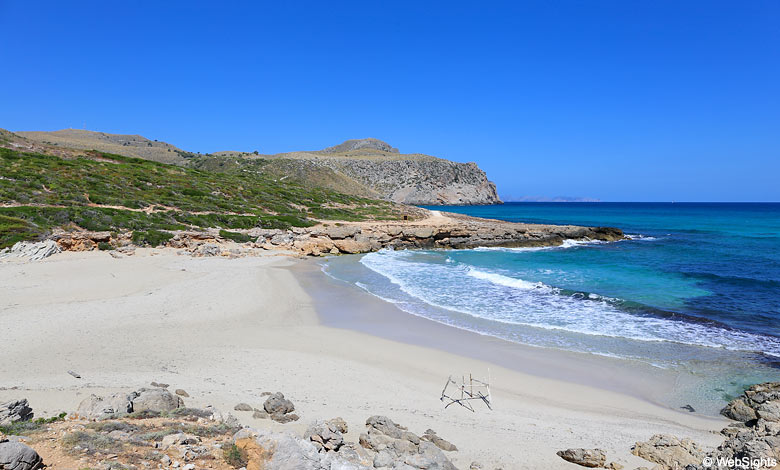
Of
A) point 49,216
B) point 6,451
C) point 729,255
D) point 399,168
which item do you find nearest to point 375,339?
point 6,451

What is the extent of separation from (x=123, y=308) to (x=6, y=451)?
9073 millimetres

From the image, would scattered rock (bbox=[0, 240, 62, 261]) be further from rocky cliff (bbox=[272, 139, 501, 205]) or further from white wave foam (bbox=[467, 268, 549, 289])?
rocky cliff (bbox=[272, 139, 501, 205])

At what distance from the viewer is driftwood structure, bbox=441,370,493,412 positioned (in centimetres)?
720

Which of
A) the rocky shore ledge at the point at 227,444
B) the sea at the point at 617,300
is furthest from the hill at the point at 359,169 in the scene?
the rocky shore ledge at the point at 227,444

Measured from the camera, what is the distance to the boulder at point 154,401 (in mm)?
5371

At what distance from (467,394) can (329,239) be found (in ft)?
68.0

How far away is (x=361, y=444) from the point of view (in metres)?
5.12

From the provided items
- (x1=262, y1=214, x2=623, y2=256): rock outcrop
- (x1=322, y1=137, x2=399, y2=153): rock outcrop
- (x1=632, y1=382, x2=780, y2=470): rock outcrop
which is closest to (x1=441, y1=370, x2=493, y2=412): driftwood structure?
(x1=632, y1=382, x2=780, y2=470): rock outcrop

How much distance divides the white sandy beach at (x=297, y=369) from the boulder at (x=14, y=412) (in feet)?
1.49

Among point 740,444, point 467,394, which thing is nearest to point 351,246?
point 467,394

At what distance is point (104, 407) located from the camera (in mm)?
5094

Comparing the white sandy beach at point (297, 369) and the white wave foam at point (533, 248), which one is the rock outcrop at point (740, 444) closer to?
the white sandy beach at point (297, 369)

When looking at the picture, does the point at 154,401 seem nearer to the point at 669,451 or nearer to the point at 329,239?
the point at 669,451

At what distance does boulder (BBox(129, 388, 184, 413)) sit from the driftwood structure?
4.28 metres
